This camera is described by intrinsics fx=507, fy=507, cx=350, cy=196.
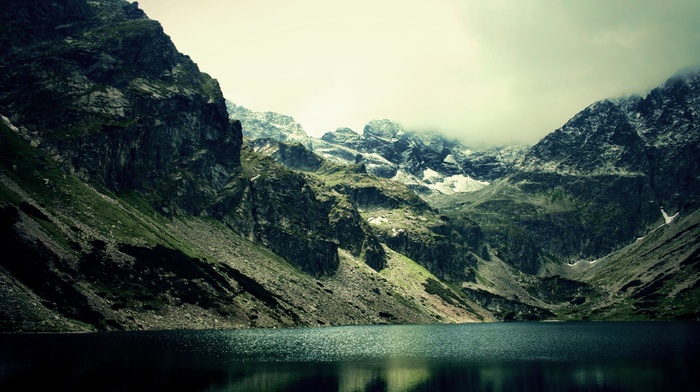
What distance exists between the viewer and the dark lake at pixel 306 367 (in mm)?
65812

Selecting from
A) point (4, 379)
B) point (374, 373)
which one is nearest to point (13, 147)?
point (4, 379)

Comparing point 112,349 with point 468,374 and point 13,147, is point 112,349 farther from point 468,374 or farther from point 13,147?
point 13,147

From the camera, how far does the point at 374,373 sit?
83.2 metres

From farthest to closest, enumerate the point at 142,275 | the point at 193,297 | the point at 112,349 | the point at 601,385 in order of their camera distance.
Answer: the point at 193,297 < the point at 142,275 < the point at 112,349 < the point at 601,385

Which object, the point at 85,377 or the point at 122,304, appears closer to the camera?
the point at 85,377

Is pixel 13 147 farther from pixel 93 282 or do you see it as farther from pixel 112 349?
pixel 112 349

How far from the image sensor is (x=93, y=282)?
5566 inches

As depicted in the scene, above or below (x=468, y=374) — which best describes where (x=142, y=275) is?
above

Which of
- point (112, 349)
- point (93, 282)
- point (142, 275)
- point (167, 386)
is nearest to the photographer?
point (167, 386)

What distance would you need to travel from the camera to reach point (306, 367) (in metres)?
87.8

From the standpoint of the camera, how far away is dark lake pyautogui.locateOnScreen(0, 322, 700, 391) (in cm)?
6581

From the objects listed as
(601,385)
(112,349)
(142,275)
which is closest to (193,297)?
(142,275)

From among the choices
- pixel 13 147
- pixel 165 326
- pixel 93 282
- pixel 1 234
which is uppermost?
pixel 13 147

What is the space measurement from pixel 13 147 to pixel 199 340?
409ft
